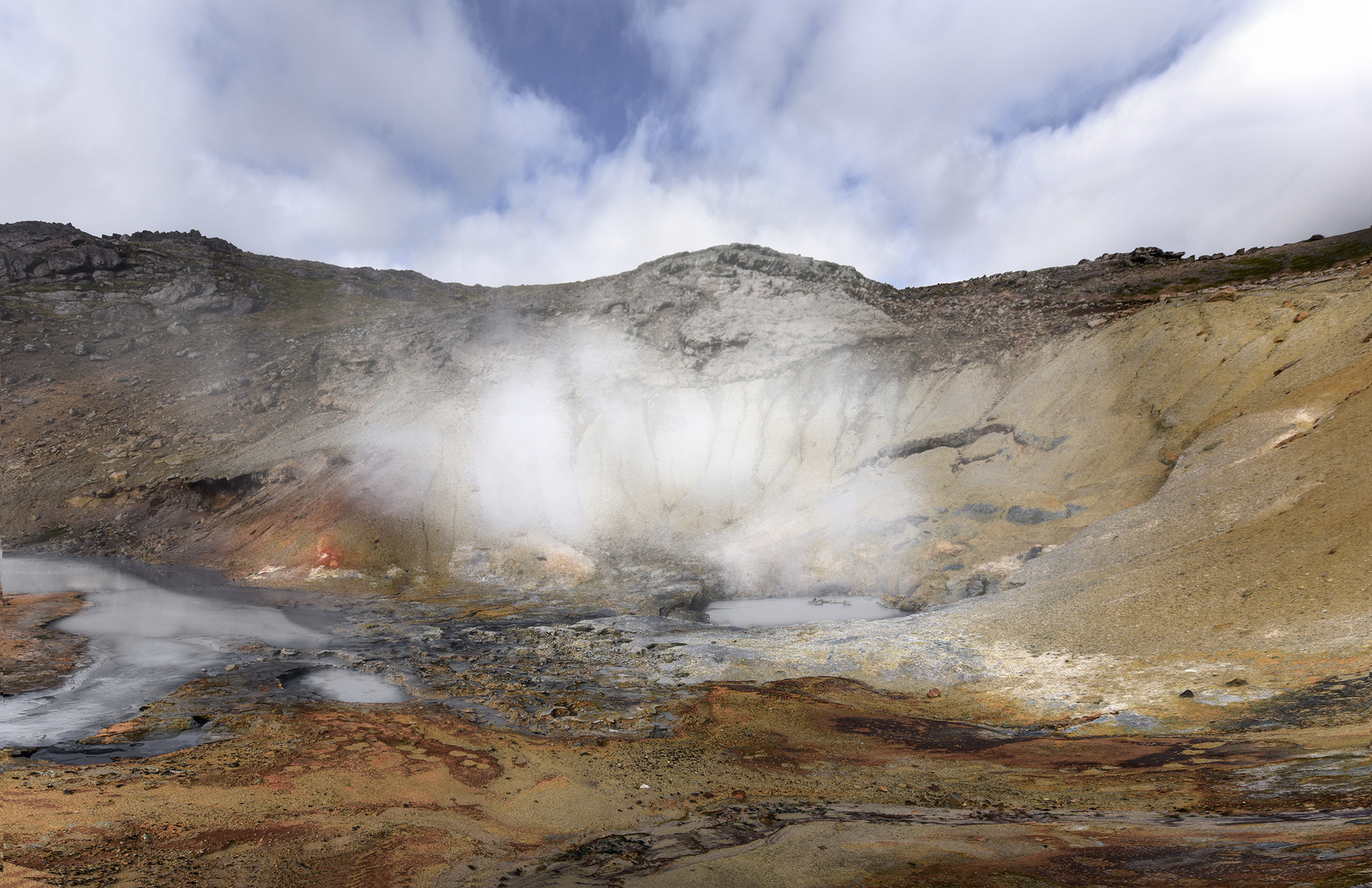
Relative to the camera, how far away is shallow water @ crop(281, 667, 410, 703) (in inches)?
542

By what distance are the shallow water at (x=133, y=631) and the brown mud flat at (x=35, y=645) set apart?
385 millimetres

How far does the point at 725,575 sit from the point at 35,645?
2100cm

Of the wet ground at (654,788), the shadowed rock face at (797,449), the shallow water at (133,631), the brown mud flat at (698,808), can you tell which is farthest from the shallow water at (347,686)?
the shadowed rock face at (797,449)

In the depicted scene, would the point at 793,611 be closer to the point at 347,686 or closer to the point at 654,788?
the point at 654,788

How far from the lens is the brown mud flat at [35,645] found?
46.1ft

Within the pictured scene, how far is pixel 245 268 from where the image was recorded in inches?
2734

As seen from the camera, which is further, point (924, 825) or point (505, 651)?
point (505, 651)

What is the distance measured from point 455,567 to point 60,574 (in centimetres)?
1636

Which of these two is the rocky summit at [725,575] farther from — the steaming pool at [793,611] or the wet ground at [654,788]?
the steaming pool at [793,611]

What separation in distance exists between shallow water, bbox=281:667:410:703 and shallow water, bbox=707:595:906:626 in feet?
Answer: 36.1

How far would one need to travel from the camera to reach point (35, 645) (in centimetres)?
1664

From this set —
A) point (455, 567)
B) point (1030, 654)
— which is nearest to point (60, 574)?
point (455, 567)

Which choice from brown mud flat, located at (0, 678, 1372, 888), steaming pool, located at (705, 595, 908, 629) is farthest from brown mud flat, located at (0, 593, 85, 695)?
steaming pool, located at (705, 595, 908, 629)

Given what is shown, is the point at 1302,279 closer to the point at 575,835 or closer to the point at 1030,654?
the point at 1030,654
